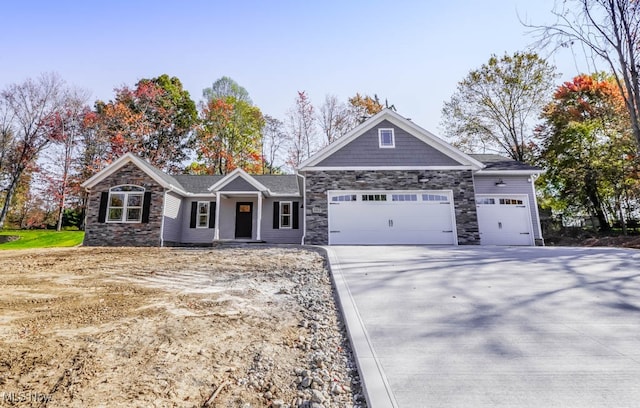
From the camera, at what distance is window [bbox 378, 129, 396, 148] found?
11.6m

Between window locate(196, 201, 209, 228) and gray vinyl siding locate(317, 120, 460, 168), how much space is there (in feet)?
22.5

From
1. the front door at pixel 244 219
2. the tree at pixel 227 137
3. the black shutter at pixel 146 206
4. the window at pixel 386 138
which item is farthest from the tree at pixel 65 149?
the window at pixel 386 138

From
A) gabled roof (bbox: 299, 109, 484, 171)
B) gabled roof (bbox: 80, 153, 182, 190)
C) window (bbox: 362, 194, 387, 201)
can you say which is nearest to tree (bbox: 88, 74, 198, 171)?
gabled roof (bbox: 80, 153, 182, 190)

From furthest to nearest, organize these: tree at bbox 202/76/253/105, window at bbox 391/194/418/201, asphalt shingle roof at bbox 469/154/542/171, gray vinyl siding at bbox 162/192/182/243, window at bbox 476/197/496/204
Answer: tree at bbox 202/76/253/105
gray vinyl siding at bbox 162/192/182/243
asphalt shingle roof at bbox 469/154/542/171
window at bbox 476/197/496/204
window at bbox 391/194/418/201

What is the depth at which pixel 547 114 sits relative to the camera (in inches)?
738

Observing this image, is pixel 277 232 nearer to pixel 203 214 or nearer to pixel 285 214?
pixel 285 214

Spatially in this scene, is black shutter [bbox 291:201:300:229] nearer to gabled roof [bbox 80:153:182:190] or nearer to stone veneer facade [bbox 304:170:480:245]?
stone veneer facade [bbox 304:170:480:245]

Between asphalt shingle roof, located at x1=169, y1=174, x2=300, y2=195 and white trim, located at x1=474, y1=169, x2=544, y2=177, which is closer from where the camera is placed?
white trim, located at x1=474, y1=169, x2=544, y2=177

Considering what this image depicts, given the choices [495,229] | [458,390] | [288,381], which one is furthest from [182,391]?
[495,229]

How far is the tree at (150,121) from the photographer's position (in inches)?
815

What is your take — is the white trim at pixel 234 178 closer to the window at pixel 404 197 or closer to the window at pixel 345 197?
the window at pixel 345 197

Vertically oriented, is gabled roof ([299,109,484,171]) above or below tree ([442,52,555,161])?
below

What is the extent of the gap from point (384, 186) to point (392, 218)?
1264 millimetres

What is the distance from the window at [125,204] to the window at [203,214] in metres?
2.57
